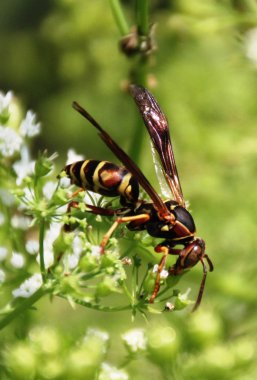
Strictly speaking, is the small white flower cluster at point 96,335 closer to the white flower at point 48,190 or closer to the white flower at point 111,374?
the white flower at point 111,374

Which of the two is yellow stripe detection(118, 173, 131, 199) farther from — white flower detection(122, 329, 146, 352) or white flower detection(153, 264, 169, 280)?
white flower detection(122, 329, 146, 352)

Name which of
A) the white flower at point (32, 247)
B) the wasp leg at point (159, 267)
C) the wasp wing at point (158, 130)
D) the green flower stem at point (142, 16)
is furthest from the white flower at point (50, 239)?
the green flower stem at point (142, 16)

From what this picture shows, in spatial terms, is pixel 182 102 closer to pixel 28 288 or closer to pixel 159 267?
pixel 159 267

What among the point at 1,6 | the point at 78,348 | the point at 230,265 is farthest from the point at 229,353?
the point at 1,6

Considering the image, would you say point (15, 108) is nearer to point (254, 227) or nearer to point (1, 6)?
point (254, 227)

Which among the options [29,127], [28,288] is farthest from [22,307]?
[29,127]
